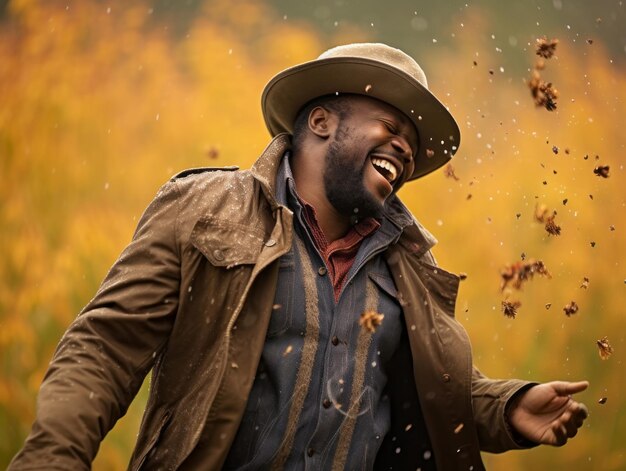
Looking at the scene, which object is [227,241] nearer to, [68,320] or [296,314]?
[296,314]

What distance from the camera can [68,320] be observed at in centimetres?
659

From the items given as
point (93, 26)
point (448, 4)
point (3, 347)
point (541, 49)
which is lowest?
point (3, 347)

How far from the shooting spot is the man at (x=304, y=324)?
2562mm

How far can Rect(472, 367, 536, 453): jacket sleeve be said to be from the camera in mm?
2932

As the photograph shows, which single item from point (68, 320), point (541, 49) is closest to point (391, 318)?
point (541, 49)

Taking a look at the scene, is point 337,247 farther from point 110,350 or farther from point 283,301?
point 110,350

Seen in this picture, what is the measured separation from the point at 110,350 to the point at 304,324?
1.75ft

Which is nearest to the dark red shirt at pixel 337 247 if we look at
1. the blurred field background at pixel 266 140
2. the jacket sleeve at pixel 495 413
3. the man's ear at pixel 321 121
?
the man's ear at pixel 321 121

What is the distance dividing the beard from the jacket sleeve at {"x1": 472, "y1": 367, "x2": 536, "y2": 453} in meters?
0.62

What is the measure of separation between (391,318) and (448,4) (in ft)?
14.7

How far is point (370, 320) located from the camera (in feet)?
9.30

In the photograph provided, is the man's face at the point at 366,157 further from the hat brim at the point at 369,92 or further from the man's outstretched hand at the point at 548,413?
the man's outstretched hand at the point at 548,413

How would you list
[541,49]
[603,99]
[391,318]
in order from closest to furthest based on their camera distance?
[391,318] → [541,49] → [603,99]

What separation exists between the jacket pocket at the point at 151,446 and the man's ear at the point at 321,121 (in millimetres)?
1018
